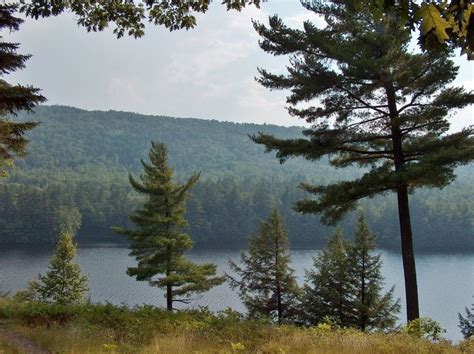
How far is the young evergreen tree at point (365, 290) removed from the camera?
22219 mm

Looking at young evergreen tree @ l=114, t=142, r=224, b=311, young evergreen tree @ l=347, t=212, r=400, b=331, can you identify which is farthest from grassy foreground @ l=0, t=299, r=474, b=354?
young evergreen tree @ l=347, t=212, r=400, b=331

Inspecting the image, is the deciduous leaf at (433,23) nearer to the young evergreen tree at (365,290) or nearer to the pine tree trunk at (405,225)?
the pine tree trunk at (405,225)

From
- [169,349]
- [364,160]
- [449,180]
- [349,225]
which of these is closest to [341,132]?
[364,160]

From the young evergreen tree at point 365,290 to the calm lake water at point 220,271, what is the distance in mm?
8958

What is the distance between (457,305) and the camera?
138 ft

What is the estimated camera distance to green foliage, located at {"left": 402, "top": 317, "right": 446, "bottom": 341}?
8.01 metres

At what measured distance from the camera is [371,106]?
44.3 feet

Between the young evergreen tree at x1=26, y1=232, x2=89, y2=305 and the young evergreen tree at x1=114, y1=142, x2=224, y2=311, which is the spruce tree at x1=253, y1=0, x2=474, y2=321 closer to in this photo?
the young evergreen tree at x1=114, y1=142, x2=224, y2=311

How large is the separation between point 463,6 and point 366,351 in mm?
5949

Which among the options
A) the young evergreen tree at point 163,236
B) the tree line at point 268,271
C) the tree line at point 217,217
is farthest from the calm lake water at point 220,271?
the tree line at point 217,217

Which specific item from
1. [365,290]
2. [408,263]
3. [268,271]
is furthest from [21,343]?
[365,290]

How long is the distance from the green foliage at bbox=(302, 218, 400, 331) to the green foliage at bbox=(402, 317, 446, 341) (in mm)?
14344

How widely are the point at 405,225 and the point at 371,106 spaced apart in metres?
3.69

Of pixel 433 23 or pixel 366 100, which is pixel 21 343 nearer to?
pixel 433 23
